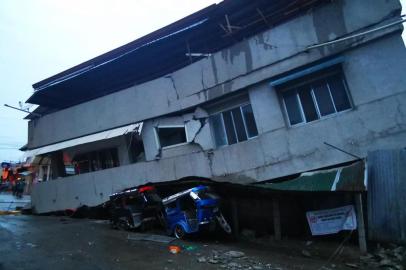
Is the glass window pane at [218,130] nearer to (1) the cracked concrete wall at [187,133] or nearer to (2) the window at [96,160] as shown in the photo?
(1) the cracked concrete wall at [187,133]

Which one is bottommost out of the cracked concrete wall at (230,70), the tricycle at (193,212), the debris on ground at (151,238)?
the debris on ground at (151,238)

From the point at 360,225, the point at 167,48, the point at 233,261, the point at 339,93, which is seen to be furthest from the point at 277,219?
the point at 167,48

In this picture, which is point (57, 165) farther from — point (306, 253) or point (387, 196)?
point (387, 196)

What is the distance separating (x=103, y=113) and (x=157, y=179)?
16.0 feet

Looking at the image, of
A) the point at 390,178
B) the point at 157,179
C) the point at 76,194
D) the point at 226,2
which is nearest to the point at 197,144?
A: the point at 157,179

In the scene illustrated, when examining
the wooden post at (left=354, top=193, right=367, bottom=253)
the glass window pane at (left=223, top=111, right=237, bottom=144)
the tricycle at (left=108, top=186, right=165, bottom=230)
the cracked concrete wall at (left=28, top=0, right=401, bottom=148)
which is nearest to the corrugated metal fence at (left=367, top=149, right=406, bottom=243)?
the wooden post at (left=354, top=193, right=367, bottom=253)

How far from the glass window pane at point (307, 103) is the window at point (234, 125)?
1997mm

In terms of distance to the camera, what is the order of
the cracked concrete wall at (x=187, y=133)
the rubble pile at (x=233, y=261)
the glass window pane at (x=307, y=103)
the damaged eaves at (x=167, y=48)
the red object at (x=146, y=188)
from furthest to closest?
the cracked concrete wall at (x=187, y=133), the damaged eaves at (x=167, y=48), the red object at (x=146, y=188), the glass window pane at (x=307, y=103), the rubble pile at (x=233, y=261)

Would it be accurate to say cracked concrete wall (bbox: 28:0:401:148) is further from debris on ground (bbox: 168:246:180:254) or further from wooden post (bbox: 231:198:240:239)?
debris on ground (bbox: 168:246:180:254)

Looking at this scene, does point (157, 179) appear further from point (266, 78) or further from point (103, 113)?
point (266, 78)

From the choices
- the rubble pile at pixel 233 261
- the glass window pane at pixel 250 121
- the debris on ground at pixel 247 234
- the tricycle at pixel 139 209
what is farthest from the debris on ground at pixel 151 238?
the glass window pane at pixel 250 121

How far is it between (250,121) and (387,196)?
529 cm

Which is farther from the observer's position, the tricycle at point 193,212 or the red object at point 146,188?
the red object at point 146,188

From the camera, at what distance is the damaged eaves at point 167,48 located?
37.6ft
